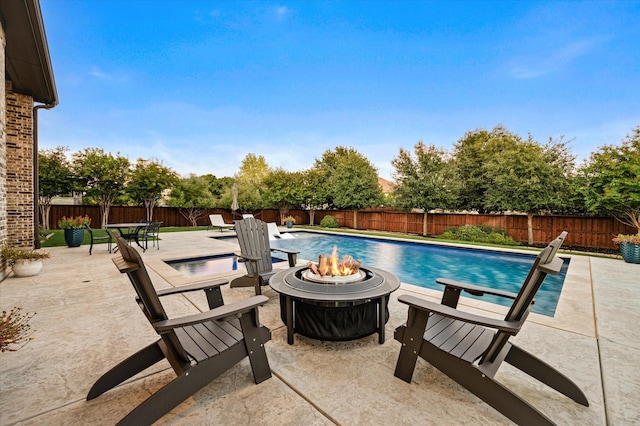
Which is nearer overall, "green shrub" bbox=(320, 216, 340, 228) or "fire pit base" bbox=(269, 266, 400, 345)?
"fire pit base" bbox=(269, 266, 400, 345)

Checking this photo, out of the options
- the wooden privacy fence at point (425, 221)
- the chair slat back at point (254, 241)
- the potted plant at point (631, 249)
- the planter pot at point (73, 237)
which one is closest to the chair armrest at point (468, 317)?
the chair slat back at point (254, 241)

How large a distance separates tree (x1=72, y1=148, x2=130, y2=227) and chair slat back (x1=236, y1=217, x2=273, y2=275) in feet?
43.6

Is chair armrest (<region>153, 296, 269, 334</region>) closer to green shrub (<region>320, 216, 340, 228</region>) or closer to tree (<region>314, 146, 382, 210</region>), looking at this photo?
tree (<region>314, 146, 382, 210</region>)

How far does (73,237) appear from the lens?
8.06 m

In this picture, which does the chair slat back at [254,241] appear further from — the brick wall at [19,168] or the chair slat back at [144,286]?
the brick wall at [19,168]

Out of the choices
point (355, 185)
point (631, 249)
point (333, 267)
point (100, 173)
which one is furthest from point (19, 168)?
point (355, 185)

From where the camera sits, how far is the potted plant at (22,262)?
15.6 ft

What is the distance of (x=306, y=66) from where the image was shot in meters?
14.3

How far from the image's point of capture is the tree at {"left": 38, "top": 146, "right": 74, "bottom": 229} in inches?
495

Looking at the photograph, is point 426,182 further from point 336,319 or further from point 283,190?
point 336,319

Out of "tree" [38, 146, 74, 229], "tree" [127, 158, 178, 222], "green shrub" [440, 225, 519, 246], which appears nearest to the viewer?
"green shrub" [440, 225, 519, 246]

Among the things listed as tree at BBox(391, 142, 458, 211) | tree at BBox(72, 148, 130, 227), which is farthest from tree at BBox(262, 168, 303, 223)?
tree at BBox(72, 148, 130, 227)

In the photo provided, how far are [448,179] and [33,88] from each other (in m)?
15.9

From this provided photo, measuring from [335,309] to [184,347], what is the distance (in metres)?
1.23
